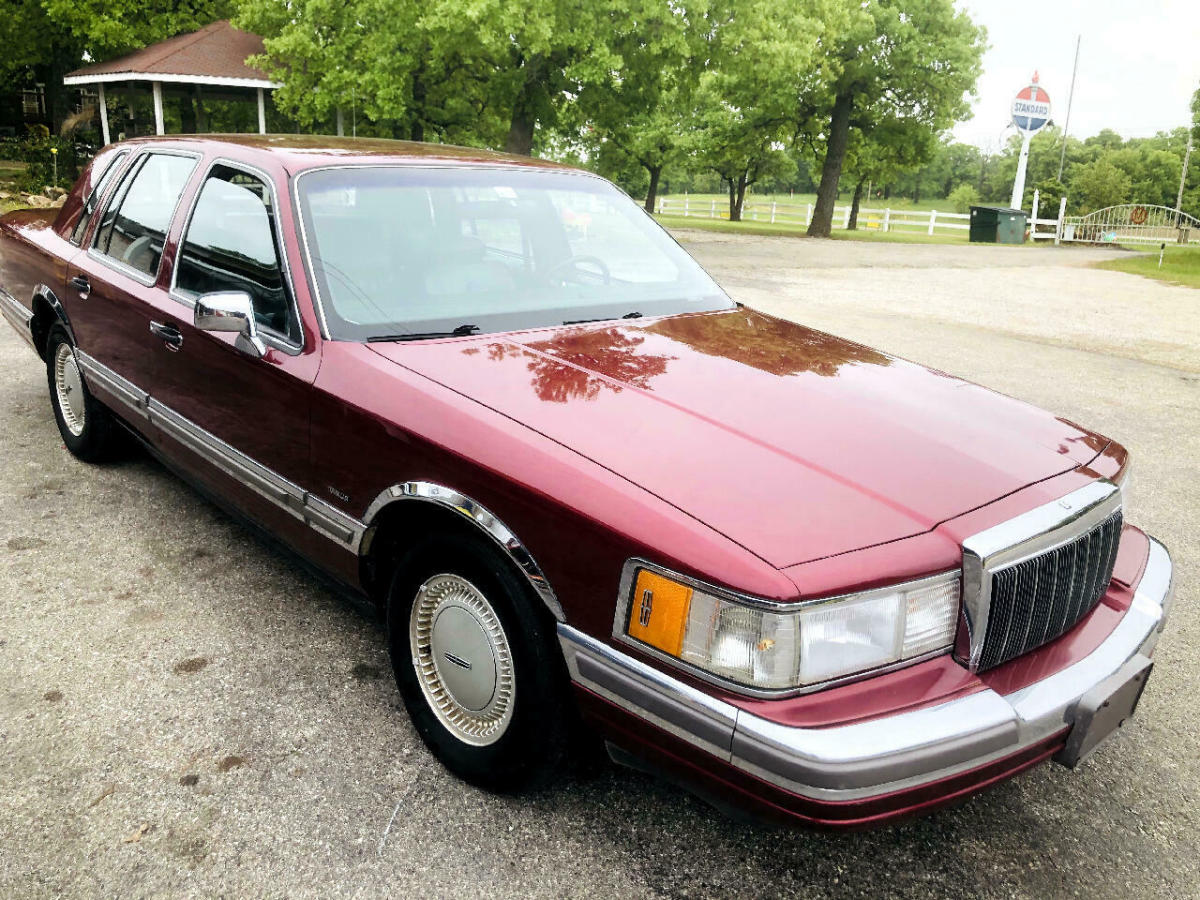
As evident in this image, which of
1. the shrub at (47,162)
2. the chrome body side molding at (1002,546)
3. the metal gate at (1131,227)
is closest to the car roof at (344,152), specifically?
the chrome body side molding at (1002,546)

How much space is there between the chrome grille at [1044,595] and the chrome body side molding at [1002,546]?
0.07 feet

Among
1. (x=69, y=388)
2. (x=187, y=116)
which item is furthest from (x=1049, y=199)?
(x=69, y=388)

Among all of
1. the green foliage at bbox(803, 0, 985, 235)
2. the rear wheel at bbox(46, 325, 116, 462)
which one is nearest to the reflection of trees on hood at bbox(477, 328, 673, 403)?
the rear wheel at bbox(46, 325, 116, 462)

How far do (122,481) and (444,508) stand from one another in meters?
3.01

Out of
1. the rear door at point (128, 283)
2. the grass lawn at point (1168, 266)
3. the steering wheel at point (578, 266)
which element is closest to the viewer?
the steering wheel at point (578, 266)

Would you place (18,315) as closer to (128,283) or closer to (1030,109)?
(128,283)

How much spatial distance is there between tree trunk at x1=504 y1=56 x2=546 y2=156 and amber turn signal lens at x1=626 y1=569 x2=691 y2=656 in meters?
19.9

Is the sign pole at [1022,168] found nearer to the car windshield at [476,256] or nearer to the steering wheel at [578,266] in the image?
the car windshield at [476,256]

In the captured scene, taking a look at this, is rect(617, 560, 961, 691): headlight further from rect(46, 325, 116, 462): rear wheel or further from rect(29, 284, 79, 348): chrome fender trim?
rect(29, 284, 79, 348): chrome fender trim

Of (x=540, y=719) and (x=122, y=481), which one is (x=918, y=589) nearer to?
(x=540, y=719)

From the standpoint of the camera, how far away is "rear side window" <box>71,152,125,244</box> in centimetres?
443

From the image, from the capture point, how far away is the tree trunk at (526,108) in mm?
20891

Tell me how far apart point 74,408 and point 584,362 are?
3.33 meters

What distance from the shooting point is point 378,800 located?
2455mm
